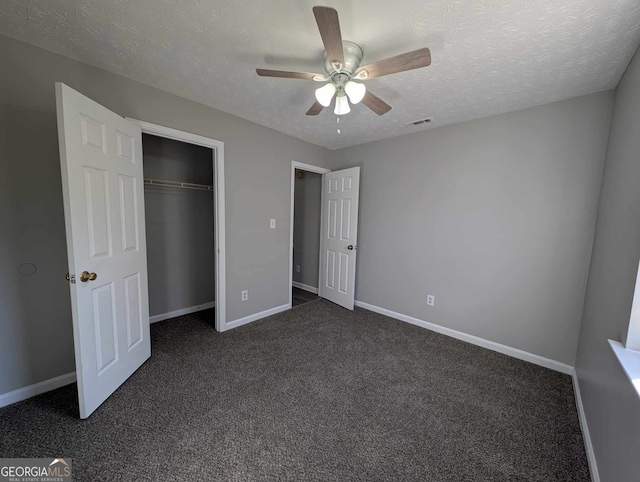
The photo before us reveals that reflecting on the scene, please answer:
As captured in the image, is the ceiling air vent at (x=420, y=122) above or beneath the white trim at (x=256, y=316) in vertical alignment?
above

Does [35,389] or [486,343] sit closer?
[35,389]

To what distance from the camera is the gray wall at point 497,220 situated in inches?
82.9

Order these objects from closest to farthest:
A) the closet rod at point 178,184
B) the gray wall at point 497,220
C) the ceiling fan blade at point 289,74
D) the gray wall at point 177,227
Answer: the ceiling fan blade at point 289,74 < the gray wall at point 497,220 < the closet rod at point 178,184 < the gray wall at point 177,227

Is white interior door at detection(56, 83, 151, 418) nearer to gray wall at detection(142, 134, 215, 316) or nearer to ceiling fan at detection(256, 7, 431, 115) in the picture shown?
gray wall at detection(142, 134, 215, 316)

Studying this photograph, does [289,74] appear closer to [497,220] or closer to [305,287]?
[497,220]

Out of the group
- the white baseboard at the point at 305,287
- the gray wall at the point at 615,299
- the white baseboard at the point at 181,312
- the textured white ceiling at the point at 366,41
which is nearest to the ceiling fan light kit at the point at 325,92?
the textured white ceiling at the point at 366,41

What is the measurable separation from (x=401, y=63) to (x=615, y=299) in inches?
70.3

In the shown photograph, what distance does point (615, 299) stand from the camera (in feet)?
4.58

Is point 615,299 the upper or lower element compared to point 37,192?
lower

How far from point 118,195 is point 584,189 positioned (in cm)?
372

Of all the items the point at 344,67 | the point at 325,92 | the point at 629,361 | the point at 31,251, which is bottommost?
the point at 629,361

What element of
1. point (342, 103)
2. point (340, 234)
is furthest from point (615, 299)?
point (340, 234)

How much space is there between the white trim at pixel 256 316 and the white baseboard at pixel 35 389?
1.29m

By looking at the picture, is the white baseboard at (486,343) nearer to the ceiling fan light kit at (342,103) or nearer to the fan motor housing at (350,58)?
the ceiling fan light kit at (342,103)
